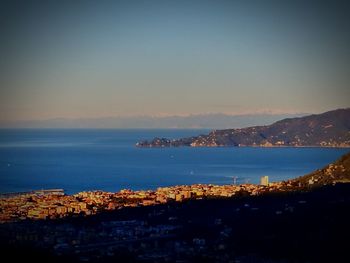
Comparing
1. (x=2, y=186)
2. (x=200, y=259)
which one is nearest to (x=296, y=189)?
(x=200, y=259)

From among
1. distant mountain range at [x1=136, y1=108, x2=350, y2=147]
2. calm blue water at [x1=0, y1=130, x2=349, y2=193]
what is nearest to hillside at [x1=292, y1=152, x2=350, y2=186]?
calm blue water at [x1=0, y1=130, x2=349, y2=193]

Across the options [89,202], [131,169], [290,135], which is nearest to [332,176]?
[89,202]

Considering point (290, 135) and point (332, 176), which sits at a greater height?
point (290, 135)

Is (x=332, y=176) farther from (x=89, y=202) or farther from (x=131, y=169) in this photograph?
(x=131, y=169)

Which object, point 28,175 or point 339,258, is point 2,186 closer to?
point 28,175

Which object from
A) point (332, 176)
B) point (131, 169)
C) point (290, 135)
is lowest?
point (131, 169)

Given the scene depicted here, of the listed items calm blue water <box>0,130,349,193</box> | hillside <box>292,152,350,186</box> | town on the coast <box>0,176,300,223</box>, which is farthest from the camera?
calm blue water <box>0,130,349,193</box>

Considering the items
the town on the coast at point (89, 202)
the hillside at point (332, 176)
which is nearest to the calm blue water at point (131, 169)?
the town on the coast at point (89, 202)

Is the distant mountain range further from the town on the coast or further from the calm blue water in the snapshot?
the town on the coast
